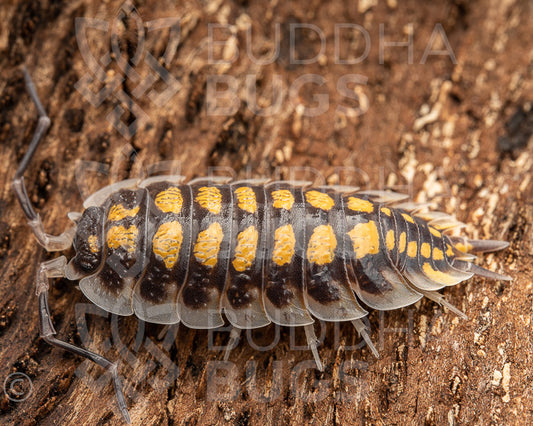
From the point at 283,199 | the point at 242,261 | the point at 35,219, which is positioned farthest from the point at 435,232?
the point at 35,219

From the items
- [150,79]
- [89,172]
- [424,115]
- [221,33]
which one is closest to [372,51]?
[424,115]

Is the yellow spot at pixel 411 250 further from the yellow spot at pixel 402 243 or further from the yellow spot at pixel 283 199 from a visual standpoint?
the yellow spot at pixel 283 199

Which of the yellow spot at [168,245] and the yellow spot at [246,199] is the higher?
the yellow spot at [246,199]

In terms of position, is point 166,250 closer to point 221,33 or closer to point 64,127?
point 64,127

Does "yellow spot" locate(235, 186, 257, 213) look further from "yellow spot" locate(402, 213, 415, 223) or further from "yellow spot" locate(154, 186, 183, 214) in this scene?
"yellow spot" locate(402, 213, 415, 223)

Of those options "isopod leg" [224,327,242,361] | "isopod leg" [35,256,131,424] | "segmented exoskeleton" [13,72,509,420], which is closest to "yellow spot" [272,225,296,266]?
"segmented exoskeleton" [13,72,509,420]

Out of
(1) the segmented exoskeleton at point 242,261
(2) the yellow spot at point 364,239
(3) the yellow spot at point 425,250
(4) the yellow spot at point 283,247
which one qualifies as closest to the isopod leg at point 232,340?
(1) the segmented exoskeleton at point 242,261
